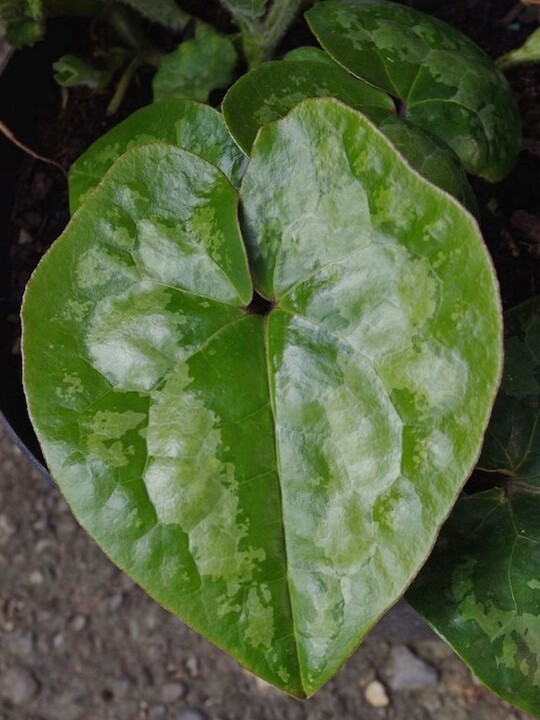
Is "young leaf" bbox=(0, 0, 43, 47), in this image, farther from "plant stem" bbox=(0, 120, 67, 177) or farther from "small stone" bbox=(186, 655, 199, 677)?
"small stone" bbox=(186, 655, 199, 677)

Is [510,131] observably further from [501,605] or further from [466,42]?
[501,605]

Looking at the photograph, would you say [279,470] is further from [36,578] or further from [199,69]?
[36,578]

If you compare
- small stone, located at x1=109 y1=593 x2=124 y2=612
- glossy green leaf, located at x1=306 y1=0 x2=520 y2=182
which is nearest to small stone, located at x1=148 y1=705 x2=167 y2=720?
small stone, located at x1=109 y1=593 x2=124 y2=612

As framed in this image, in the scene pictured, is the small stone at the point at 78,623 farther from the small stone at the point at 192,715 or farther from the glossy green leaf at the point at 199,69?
the glossy green leaf at the point at 199,69

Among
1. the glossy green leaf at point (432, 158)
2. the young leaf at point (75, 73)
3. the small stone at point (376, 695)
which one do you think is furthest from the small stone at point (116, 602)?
the glossy green leaf at point (432, 158)

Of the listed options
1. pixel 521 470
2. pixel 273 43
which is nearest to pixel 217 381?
pixel 521 470

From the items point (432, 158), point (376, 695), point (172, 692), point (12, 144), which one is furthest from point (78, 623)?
point (432, 158)
